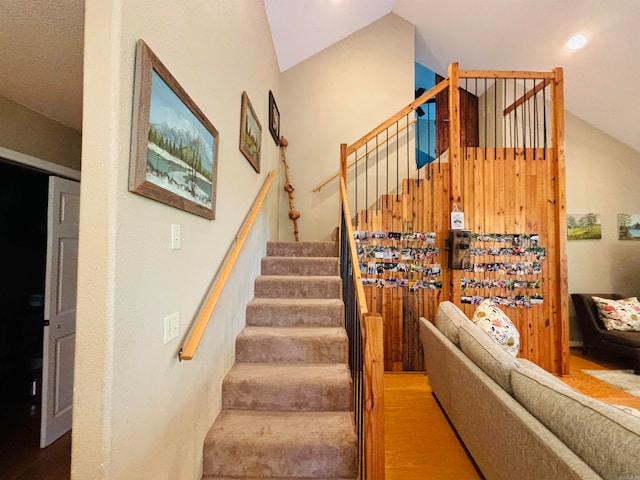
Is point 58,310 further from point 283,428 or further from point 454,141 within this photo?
point 454,141

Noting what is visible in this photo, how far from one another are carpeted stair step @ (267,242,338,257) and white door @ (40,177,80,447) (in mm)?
1871

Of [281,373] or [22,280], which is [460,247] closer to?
[281,373]

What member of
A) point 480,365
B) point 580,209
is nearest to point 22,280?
point 480,365

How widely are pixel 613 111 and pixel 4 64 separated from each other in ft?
21.6

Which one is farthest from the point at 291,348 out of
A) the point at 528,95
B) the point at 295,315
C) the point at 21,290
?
the point at 528,95

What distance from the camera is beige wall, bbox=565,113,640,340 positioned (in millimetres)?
4371

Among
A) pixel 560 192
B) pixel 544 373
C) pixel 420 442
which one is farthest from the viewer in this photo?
pixel 560 192

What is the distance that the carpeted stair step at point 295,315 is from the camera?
2.52 metres

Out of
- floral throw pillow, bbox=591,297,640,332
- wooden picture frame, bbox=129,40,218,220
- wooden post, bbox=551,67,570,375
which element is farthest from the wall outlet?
floral throw pillow, bbox=591,297,640,332

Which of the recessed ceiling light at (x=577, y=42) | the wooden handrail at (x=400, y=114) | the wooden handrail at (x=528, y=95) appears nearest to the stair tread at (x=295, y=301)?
the wooden handrail at (x=400, y=114)

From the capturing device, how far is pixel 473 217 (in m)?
3.45

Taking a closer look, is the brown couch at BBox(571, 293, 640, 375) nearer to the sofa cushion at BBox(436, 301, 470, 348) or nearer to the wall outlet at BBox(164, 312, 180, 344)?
the sofa cushion at BBox(436, 301, 470, 348)

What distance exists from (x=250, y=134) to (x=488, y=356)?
258 cm

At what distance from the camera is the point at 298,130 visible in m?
4.41
